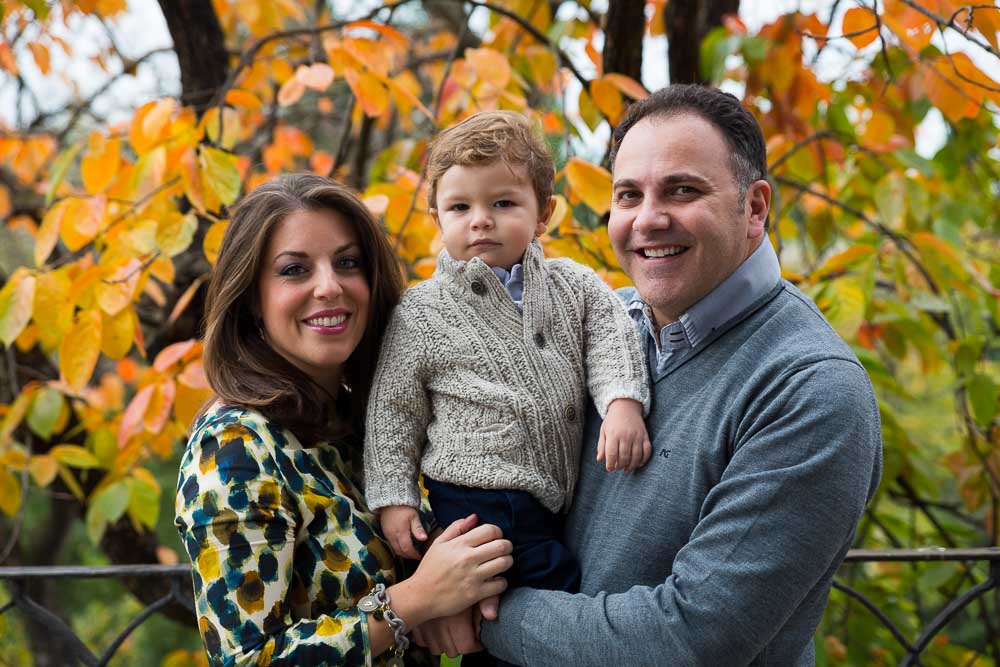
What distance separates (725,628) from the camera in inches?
52.7

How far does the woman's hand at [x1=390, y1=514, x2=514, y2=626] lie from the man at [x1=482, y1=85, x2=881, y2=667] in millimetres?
65

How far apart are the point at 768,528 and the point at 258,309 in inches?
42.9

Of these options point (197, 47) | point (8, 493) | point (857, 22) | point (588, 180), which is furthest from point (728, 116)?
point (8, 493)

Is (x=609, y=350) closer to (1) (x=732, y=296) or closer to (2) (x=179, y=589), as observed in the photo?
(1) (x=732, y=296)

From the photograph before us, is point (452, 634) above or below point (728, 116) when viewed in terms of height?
below

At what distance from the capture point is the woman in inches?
59.5

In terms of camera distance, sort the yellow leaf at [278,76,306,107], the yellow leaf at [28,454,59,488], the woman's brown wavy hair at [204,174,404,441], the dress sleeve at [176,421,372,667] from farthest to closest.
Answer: the yellow leaf at [28,454,59,488] < the yellow leaf at [278,76,306,107] < the woman's brown wavy hair at [204,174,404,441] < the dress sleeve at [176,421,372,667]

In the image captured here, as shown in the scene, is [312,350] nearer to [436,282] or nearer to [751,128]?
[436,282]

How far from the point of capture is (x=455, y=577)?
1581mm

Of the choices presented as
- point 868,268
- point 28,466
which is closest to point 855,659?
point 868,268

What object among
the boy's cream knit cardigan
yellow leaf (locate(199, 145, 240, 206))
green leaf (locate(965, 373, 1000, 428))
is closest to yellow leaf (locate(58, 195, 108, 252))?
yellow leaf (locate(199, 145, 240, 206))

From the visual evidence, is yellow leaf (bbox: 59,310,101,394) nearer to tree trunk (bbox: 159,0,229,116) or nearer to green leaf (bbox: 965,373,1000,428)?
tree trunk (bbox: 159,0,229,116)

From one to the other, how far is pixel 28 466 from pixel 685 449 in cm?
232

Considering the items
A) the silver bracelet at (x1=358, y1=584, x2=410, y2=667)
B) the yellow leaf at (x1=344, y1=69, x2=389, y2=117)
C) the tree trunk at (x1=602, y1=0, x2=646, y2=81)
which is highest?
the tree trunk at (x1=602, y1=0, x2=646, y2=81)
